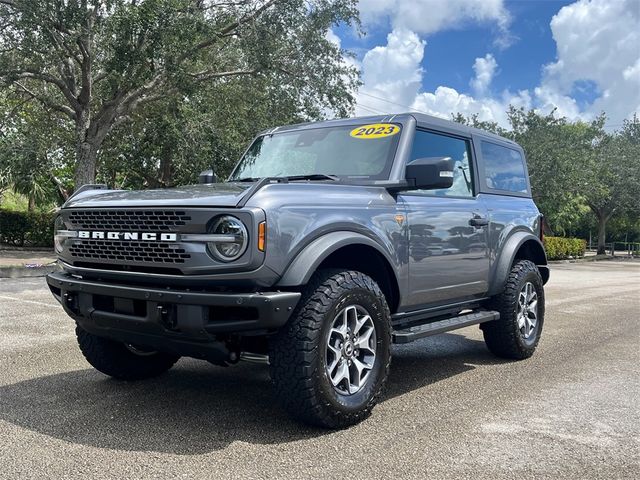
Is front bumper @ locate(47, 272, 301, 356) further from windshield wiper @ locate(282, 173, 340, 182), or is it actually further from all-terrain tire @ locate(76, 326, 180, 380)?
windshield wiper @ locate(282, 173, 340, 182)

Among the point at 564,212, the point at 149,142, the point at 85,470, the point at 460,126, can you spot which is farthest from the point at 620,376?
the point at 564,212

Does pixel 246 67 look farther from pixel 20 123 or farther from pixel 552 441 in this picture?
pixel 552 441

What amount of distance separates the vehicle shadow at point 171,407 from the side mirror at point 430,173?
160cm

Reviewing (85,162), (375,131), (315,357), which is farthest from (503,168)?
(85,162)

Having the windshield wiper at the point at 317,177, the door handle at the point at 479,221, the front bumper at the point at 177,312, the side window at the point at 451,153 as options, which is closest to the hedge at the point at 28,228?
the side window at the point at 451,153

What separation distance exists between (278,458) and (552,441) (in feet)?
5.37

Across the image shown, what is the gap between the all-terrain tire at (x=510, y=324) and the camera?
5.73 metres

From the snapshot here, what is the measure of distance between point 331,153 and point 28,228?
1021 inches

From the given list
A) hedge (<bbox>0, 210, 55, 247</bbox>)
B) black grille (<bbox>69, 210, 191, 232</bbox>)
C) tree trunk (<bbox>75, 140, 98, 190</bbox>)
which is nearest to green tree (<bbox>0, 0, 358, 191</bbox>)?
tree trunk (<bbox>75, 140, 98, 190</bbox>)

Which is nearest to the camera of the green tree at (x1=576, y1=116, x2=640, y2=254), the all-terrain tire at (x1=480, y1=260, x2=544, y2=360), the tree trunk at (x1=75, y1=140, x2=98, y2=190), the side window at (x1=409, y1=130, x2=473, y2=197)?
the side window at (x1=409, y1=130, x2=473, y2=197)

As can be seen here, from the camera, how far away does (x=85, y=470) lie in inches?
123

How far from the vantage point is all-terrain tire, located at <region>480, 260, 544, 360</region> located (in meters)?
5.73

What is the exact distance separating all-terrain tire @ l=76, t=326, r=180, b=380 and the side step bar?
6.54 feet

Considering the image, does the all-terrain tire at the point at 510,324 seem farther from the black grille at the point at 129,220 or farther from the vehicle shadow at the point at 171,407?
the black grille at the point at 129,220
